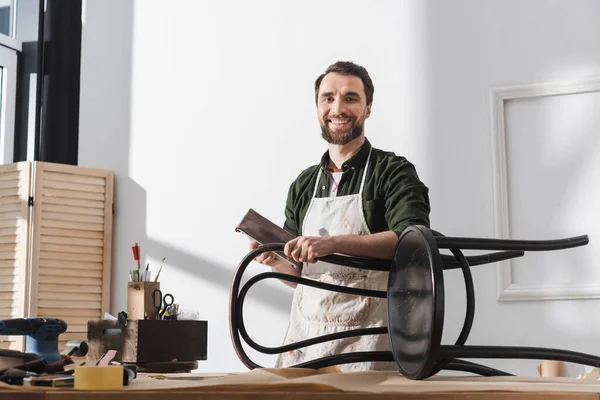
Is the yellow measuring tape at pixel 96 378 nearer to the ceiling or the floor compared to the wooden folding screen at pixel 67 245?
nearer to the floor

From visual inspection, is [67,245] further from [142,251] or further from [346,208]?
[346,208]

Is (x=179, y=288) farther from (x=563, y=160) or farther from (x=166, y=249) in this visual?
(x=563, y=160)

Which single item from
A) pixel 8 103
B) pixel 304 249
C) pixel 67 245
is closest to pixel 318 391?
pixel 304 249

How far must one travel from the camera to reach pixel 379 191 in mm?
2225

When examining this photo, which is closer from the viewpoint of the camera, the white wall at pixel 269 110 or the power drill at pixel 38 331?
the power drill at pixel 38 331

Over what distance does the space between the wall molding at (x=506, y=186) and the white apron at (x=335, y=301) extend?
35.7 inches

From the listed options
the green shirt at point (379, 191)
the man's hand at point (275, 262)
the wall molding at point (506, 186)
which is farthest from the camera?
the wall molding at point (506, 186)

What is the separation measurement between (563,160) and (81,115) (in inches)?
92.2

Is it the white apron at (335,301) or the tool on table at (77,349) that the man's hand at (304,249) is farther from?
the white apron at (335,301)

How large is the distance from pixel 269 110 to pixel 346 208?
1344 mm

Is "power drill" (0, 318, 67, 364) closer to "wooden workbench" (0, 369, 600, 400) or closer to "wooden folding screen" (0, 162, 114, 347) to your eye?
"wooden workbench" (0, 369, 600, 400)

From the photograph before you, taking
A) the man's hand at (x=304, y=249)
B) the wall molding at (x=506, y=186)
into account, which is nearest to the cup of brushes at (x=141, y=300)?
the wall molding at (x=506, y=186)

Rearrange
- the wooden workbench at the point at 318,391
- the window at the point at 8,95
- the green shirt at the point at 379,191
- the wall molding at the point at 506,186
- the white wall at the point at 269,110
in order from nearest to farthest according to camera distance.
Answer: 1. the wooden workbench at the point at 318,391
2. the green shirt at the point at 379,191
3. the wall molding at the point at 506,186
4. the white wall at the point at 269,110
5. the window at the point at 8,95

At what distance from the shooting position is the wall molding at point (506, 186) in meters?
2.91
